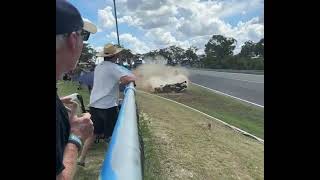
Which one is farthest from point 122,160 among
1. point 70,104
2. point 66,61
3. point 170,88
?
point 170,88

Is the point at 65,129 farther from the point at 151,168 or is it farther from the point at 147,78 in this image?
the point at 147,78

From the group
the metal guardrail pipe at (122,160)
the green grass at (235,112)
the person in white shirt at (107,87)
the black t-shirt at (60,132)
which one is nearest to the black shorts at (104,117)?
the person in white shirt at (107,87)

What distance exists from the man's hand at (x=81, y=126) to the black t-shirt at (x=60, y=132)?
0.39 feet

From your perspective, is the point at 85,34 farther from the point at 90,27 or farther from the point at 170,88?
the point at 170,88

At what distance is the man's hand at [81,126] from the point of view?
171 cm

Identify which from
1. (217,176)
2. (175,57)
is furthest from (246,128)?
(175,57)

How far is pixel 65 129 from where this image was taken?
1552 millimetres

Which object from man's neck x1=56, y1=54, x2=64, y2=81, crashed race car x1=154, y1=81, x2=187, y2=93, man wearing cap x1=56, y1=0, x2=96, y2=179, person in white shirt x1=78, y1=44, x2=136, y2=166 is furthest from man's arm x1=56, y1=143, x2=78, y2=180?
crashed race car x1=154, y1=81, x2=187, y2=93

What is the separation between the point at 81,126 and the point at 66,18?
52 centimetres

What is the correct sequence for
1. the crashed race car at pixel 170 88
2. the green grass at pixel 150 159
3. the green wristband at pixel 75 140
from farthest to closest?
the crashed race car at pixel 170 88 → the green grass at pixel 150 159 → the green wristband at pixel 75 140

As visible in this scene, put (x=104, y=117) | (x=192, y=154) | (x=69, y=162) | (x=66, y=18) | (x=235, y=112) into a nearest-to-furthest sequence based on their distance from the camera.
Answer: (x=66, y=18) < (x=69, y=162) < (x=104, y=117) < (x=192, y=154) < (x=235, y=112)

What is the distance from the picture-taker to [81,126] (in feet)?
5.71

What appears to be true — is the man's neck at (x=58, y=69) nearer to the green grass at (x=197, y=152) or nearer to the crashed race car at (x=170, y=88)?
the green grass at (x=197, y=152)
